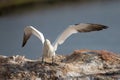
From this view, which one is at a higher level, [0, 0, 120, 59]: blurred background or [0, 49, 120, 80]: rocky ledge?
[0, 0, 120, 59]: blurred background

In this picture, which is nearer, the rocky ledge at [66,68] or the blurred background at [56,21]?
the rocky ledge at [66,68]

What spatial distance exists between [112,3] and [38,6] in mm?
Result: 4674

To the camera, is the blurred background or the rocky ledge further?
the blurred background

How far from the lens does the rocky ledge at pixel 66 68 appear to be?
35.0 feet

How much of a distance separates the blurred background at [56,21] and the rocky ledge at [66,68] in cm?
730

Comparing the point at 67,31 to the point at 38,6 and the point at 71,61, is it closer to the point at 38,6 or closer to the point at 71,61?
the point at 71,61

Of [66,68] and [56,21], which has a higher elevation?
[56,21]

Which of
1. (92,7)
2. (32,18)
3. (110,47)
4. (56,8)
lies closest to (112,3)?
(92,7)

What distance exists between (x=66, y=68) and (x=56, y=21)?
15835mm

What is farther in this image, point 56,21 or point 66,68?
point 56,21

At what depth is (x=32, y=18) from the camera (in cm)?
2830

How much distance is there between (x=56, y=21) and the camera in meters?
26.6

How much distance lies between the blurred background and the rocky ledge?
7295 mm

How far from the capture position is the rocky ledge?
10680 millimetres
